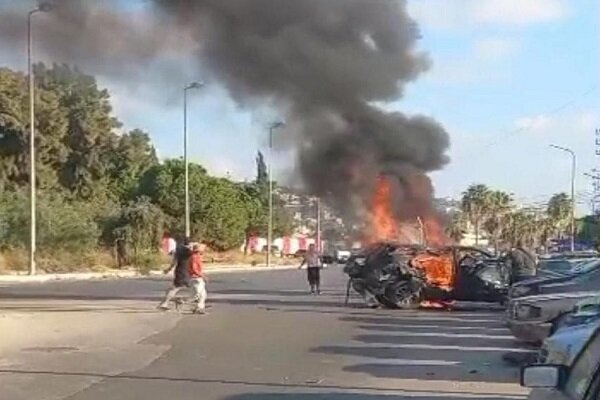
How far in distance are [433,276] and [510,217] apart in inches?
3044

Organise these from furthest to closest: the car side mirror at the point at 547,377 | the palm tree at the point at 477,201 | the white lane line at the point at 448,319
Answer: the palm tree at the point at 477,201, the white lane line at the point at 448,319, the car side mirror at the point at 547,377

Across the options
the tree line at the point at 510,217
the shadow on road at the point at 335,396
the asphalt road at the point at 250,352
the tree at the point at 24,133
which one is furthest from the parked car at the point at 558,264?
the tree line at the point at 510,217

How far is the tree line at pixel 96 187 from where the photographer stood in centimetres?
5169

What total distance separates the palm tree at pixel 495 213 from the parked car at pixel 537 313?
261 feet

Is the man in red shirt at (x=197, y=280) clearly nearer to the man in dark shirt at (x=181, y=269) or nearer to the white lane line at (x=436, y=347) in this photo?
the man in dark shirt at (x=181, y=269)

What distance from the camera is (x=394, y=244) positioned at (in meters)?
25.8

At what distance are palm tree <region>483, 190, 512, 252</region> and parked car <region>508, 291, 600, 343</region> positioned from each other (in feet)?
261

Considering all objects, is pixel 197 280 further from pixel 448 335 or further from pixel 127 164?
pixel 127 164

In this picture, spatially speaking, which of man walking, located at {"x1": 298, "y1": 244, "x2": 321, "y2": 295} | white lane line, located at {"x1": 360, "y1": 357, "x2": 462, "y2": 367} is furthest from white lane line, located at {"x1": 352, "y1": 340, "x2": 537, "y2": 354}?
man walking, located at {"x1": 298, "y1": 244, "x2": 321, "y2": 295}

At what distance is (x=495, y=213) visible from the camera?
9562 centimetres

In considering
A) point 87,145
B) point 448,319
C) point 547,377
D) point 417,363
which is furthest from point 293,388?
point 87,145

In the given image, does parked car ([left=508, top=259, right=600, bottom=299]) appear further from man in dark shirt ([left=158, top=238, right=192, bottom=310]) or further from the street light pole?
the street light pole

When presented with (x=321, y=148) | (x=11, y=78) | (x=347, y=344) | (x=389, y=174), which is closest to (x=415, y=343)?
(x=347, y=344)

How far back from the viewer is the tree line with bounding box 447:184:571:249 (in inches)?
3635
